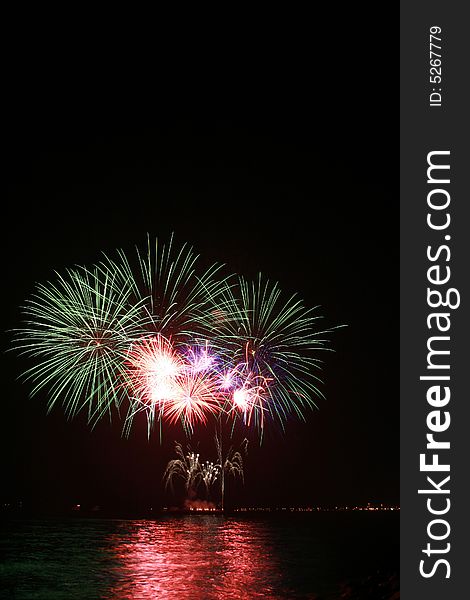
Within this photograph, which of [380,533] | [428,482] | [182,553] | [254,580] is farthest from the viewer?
[380,533]

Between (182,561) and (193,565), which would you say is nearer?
(193,565)

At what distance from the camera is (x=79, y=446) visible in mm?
101812

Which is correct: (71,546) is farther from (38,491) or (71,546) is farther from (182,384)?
(38,491)

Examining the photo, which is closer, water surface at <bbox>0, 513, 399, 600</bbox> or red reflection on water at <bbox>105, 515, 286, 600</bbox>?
red reflection on water at <bbox>105, 515, 286, 600</bbox>

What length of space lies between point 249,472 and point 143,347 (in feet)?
239

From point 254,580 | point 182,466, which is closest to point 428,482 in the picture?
point 254,580

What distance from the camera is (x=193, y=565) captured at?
1107 inches

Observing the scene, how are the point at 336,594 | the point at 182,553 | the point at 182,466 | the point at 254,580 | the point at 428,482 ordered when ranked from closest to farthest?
the point at 428,482 → the point at 336,594 → the point at 254,580 → the point at 182,553 → the point at 182,466

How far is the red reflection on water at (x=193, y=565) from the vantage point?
22.5m

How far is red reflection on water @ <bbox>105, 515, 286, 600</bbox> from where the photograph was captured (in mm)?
22516

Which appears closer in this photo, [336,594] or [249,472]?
[336,594]

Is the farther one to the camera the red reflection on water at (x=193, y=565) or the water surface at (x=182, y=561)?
the water surface at (x=182, y=561)

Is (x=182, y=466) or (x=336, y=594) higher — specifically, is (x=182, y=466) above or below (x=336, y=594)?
above

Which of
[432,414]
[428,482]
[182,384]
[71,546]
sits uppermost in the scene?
[182,384]
